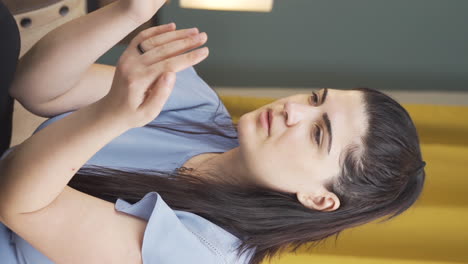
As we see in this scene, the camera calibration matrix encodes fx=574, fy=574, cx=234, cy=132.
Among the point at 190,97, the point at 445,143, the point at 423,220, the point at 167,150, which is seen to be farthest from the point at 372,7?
the point at 167,150

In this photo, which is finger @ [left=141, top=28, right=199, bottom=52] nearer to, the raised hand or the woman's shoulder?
the raised hand

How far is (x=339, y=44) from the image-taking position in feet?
7.33

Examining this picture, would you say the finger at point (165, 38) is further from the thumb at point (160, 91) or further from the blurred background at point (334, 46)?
the blurred background at point (334, 46)

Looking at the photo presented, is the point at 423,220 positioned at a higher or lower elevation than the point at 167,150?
lower

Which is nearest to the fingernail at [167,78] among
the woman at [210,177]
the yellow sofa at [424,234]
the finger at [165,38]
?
the finger at [165,38]

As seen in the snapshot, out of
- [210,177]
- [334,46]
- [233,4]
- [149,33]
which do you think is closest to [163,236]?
[210,177]

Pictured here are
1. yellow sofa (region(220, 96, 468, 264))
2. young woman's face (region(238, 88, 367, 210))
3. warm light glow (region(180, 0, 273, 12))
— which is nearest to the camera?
young woman's face (region(238, 88, 367, 210))

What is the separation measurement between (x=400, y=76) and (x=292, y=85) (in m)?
0.42

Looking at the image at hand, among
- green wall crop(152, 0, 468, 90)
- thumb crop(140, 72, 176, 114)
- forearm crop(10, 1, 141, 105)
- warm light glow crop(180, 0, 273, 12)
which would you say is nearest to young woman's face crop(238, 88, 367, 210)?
forearm crop(10, 1, 141, 105)

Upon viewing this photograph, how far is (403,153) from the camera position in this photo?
1.11 metres

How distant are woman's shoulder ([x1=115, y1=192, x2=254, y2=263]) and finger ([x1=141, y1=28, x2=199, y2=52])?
0.28 meters

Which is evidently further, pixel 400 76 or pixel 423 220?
pixel 400 76

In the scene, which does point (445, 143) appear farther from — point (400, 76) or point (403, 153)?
point (403, 153)

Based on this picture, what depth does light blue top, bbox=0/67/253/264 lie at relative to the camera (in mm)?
957
